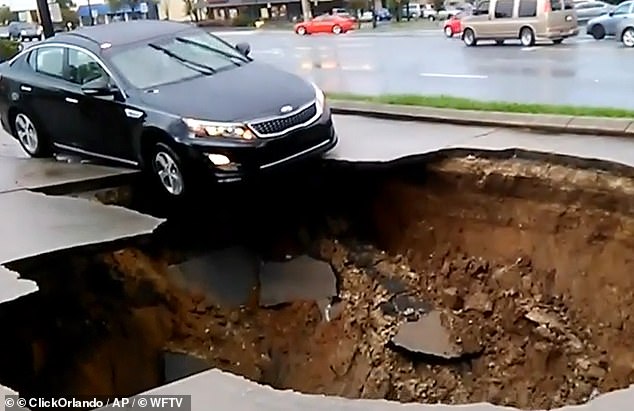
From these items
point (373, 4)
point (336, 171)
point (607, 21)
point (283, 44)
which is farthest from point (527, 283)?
point (373, 4)

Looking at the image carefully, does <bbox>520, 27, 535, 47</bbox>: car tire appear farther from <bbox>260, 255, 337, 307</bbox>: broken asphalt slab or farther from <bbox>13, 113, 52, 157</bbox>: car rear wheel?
<bbox>260, 255, 337, 307</bbox>: broken asphalt slab

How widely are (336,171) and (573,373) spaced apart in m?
3.55

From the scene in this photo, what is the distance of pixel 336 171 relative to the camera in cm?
926

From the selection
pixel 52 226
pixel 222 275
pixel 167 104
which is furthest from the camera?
pixel 167 104

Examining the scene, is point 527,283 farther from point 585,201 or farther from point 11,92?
point 11,92

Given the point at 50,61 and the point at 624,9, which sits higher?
the point at 50,61

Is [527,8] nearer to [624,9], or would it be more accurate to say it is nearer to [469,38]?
[469,38]

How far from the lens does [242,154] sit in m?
8.37

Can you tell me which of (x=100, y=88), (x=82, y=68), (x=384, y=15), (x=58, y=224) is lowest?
(x=384, y=15)

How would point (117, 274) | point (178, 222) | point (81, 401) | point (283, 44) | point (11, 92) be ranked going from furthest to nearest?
1. point (283, 44)
2. point (11, 92)
3. point (178, 222)
4. point (117, 274)
5. point (81, 401)

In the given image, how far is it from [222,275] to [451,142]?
3101 millimetres

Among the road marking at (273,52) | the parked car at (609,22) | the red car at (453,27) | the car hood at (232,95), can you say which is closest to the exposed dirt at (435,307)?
the car hood at (232,95)

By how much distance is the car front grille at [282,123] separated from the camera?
847 centimetres

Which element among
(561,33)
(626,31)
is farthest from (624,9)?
(561,33)
